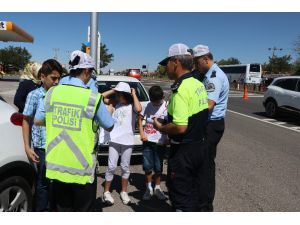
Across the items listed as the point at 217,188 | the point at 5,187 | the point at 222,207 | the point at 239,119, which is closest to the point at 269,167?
the point at 217,188

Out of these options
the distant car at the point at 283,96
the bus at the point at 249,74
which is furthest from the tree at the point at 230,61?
the distant car at the point at 283,96

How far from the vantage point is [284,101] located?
42.5ft

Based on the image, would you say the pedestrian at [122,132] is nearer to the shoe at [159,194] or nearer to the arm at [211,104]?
the shoe at [159,194]

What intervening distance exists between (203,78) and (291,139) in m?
6.41

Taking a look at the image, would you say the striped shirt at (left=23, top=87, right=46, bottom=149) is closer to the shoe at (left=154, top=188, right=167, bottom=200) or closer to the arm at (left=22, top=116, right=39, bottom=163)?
the arm at (left=22, top=116, right=39, bottom=163)

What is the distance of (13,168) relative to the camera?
3061 mm

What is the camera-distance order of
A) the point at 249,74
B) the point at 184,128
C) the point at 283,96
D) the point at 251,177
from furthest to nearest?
the point at 249,74 < the point at 283,96 < the point at 251,177 < the point at 184,128

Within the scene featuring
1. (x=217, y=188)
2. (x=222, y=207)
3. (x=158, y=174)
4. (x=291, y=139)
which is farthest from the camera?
(x=291, y=139)

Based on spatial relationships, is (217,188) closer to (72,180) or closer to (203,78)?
(203,78)

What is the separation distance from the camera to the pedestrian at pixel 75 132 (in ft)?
8.68

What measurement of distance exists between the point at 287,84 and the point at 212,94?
10289 millimetres

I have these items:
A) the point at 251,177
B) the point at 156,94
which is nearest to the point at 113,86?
the point at 156,94

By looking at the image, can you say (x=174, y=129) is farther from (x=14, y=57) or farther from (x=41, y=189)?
(x=14, y=57)

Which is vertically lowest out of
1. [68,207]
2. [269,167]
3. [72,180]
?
[269,167]
